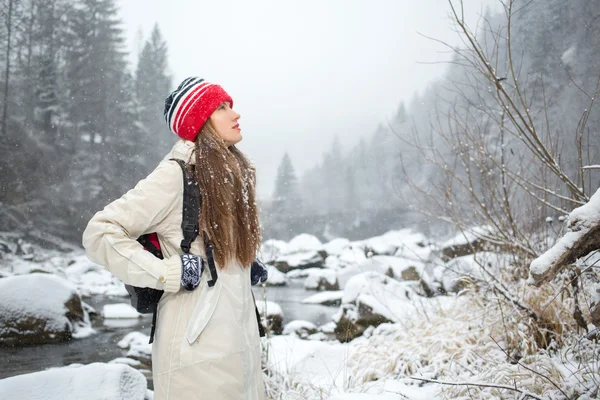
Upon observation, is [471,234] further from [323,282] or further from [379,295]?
[323,282]

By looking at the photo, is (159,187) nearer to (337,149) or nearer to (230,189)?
(230,189)

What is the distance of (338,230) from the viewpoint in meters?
34.8

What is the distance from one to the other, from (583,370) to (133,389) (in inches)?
107

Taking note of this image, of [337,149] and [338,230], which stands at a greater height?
[337,149]

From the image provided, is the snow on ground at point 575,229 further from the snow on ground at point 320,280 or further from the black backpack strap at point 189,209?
the snow on ground at point 320,280

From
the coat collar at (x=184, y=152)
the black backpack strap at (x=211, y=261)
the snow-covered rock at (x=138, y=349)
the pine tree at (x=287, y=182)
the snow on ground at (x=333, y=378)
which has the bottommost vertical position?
the snow-covered rock at (x=138, y=349)

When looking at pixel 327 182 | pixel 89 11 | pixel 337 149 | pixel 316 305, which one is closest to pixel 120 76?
pixel 89 11

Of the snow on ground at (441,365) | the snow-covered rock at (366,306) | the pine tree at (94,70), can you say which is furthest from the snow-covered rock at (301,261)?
the snow on ground at (441,365)

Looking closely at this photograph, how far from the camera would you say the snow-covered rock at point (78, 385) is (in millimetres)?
2127

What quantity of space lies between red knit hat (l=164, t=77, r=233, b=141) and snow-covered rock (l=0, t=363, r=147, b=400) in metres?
1.68

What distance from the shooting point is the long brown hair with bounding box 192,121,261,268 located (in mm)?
1503

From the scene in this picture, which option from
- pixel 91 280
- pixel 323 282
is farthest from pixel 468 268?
pixel 91 280

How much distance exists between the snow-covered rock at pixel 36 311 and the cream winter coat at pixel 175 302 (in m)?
6.57

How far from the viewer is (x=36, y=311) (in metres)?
6.60
